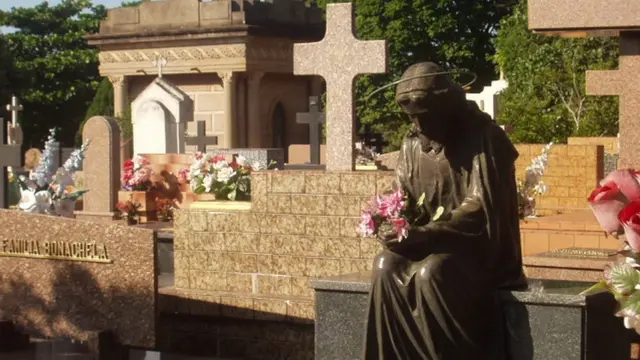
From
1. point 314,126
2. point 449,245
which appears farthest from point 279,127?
point 449,245

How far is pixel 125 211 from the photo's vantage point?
17.6 meters

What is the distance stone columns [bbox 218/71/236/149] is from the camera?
4406 cm

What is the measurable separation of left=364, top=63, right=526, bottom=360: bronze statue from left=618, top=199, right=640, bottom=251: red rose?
2.77 meters

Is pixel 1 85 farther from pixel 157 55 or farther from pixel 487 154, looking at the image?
pixel 487 154

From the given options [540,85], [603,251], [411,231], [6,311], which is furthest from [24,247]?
[540,85]

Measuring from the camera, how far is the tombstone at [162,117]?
24438mm

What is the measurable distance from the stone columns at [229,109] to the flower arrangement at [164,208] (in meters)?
26.0

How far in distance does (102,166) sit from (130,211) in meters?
1.18

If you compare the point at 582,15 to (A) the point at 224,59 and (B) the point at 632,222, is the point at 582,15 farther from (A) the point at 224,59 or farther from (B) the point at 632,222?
(A) the point at 224,59

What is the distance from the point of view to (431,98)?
6.89m

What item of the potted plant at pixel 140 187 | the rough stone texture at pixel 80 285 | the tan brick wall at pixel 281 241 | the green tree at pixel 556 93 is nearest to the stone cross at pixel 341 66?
the tan brick wall at pixel 281 241

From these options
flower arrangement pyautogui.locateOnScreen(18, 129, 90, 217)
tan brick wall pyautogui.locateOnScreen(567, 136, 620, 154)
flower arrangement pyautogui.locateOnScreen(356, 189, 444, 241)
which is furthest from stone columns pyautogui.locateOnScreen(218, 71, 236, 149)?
flower arrangement pyautogui.locateOnScreen(356, 189, 444, 241)

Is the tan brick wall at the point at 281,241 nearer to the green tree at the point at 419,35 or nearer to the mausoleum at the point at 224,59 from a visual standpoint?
the mausoleum at the point at 224,59

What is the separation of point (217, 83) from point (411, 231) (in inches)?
1531
